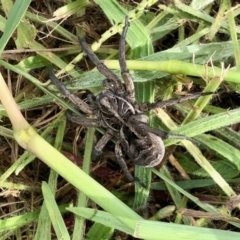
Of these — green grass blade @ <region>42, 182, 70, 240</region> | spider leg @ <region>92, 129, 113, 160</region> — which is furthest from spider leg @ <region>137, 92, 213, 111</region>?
green grass blade @ <region>42, 182, 70, 240</region>

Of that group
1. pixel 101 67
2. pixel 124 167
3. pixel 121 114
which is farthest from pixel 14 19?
pixel 124 167

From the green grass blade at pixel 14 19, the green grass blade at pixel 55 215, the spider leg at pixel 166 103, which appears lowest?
the green grass blade at pixel 55 215

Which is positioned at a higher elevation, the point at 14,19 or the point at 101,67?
the point at 14,19

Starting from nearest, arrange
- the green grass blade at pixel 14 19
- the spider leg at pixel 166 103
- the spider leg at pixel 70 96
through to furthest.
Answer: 1. the green grass blade at pixel 14 19
2. the spider leg at pixel 166 103
3. the spider leg at pixel 70 96

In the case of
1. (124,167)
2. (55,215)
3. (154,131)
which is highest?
(154,131)

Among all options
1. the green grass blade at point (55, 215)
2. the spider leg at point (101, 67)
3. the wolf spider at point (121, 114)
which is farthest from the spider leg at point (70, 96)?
the green grass blade at point (55, 215)

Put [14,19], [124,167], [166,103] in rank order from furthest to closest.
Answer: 1. [124,167]
2. [166,103]
3. [14,19]

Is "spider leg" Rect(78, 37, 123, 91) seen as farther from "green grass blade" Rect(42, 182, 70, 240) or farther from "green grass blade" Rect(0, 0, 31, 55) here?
"green grass blade" Rect(42, 182, 70, 240)

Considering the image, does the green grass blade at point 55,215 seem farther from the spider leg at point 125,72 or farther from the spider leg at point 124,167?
the spider leg at point 125,72

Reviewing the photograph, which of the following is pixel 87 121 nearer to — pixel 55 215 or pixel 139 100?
pixel 139 100
